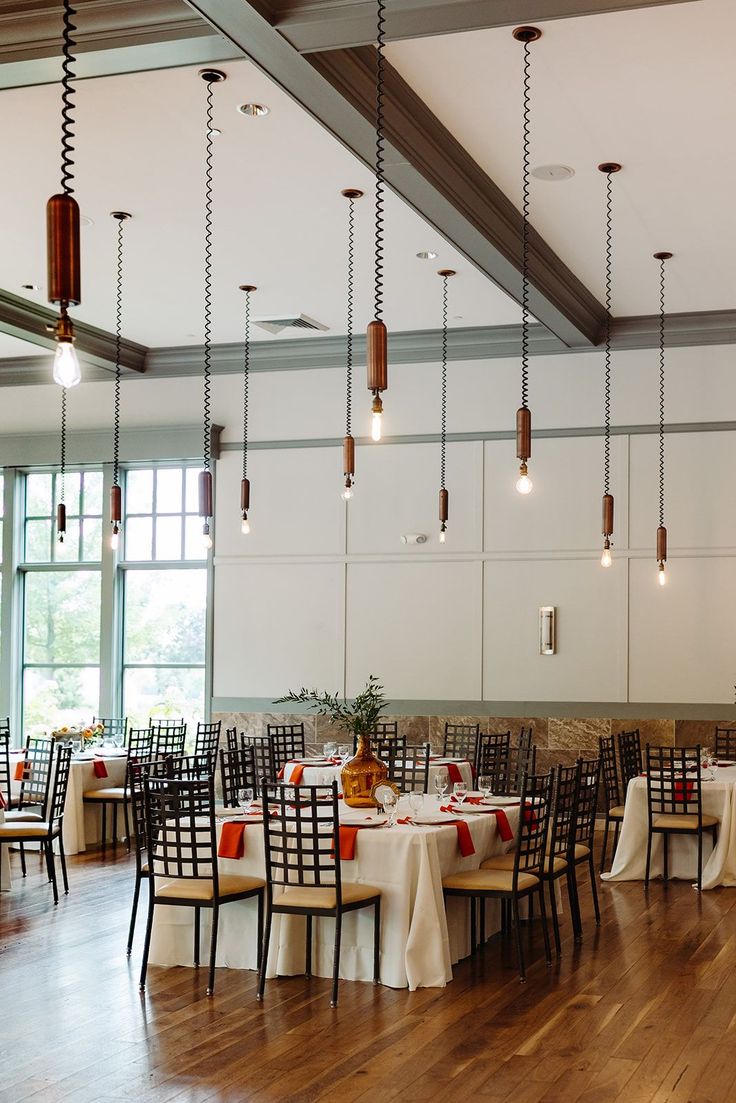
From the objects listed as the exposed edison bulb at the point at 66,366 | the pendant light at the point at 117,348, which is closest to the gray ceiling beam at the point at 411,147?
the pendant light at the point at 117,348

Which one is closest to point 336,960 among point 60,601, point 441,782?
point 441,782

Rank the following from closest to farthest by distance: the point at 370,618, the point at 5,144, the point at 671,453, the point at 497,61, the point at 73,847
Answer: the point at 497,61 → the point at 5,144 → the point at 73,847 → the point at 671,453 → the point at 370,618

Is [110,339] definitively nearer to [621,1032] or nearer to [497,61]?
[497,61]

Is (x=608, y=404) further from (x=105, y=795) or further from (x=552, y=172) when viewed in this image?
(x=105, y=795)

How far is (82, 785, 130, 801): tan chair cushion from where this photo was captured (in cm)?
1064

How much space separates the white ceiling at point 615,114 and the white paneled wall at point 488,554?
268 cm

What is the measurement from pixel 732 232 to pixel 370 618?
541cm

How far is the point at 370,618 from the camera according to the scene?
1277cm

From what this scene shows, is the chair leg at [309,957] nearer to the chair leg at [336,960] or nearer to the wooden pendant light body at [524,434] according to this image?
the chair leg at [336,960]

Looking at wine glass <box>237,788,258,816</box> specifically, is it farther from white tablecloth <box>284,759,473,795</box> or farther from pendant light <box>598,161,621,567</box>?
pendant light <box>598,161,621,567</box>

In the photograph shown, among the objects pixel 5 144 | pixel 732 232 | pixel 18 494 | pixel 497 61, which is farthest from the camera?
pixel 18 494

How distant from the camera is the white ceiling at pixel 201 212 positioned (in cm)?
691

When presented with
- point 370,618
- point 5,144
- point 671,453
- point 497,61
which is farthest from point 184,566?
point 497,61

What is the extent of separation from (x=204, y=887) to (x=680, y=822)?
4059mm
